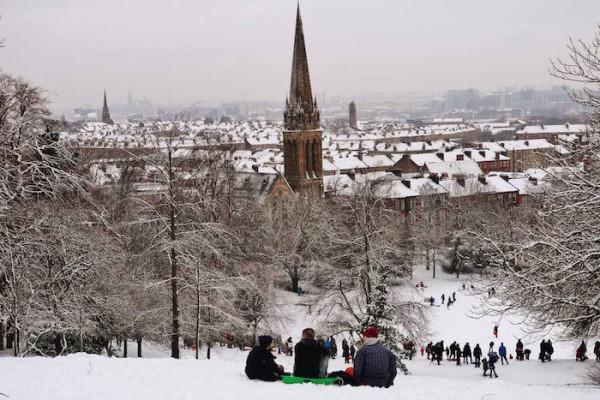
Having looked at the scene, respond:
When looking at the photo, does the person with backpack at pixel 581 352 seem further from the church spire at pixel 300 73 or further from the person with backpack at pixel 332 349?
the church spire at pixel 300 73

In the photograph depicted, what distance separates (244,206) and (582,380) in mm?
31551

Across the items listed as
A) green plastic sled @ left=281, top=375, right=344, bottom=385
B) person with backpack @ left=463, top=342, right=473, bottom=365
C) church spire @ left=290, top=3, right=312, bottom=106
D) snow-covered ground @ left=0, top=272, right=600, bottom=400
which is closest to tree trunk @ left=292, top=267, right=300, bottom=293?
person with backpack @ left=463, top=342, right=473, bottom=365

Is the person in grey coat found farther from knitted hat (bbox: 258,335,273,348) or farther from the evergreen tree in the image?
the evergreen tree

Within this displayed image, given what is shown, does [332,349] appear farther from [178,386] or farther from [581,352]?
[178,386]

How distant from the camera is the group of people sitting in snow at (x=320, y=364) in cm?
1198

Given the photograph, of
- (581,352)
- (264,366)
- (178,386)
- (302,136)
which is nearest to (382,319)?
(581,352)

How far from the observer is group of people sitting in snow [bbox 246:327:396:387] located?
11984 mm

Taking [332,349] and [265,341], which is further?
[332,349]

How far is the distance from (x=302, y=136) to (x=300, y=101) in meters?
3.12

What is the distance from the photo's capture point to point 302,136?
206 feet

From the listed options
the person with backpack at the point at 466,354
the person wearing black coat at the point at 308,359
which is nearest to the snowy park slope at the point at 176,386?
the person wearing black coat at the point at 308,359

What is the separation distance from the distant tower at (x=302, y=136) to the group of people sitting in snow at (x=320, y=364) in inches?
1882

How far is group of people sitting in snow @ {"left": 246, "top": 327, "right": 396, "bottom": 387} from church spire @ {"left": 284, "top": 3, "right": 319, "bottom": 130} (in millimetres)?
49480

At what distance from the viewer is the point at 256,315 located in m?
30.2
